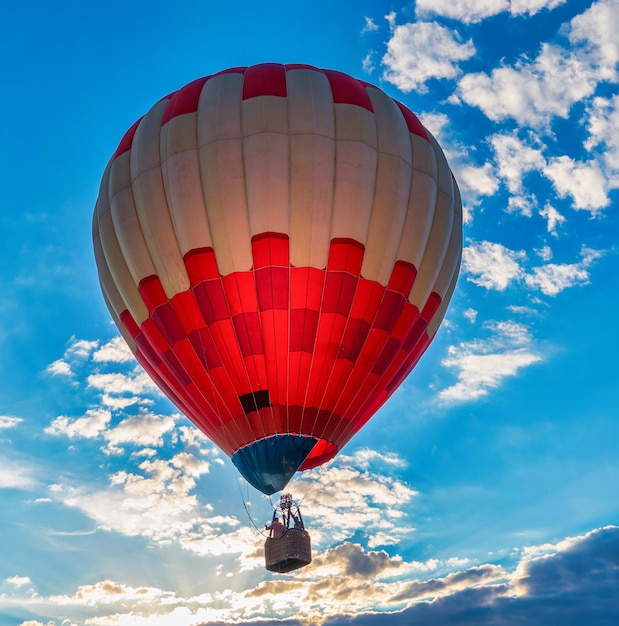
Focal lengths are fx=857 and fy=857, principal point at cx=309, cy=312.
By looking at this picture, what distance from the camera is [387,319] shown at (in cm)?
1568

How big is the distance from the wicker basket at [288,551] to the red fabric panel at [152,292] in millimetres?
4694

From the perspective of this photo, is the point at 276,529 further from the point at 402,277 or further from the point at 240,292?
the point at 402,277

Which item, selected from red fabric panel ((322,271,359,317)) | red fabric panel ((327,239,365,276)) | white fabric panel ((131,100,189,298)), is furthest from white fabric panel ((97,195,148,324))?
red fabric panel ((327,239,365,276))

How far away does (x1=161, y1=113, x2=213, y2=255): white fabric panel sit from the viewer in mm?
15070

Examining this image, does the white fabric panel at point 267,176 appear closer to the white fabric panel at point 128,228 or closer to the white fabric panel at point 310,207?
the white fabric panel at point 310,207

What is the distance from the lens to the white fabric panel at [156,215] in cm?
1531

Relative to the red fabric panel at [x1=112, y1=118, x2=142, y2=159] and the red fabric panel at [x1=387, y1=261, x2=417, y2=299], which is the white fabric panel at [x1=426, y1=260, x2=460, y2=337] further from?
the red fabric panel at [x1=112, y1=118, x2=142, y2=159]

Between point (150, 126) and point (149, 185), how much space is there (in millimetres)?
1410

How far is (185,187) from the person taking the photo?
15188 millimetres

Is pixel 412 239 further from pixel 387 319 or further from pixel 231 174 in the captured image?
pixel 231 174

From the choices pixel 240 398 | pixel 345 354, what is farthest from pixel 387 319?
pixel 240 398

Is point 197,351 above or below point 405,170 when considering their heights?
below

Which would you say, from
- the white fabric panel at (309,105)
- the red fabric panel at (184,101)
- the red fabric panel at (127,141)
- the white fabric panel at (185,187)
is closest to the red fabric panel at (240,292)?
the white fabric panel at (185,187)

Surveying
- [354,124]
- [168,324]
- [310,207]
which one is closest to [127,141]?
[168,324]
